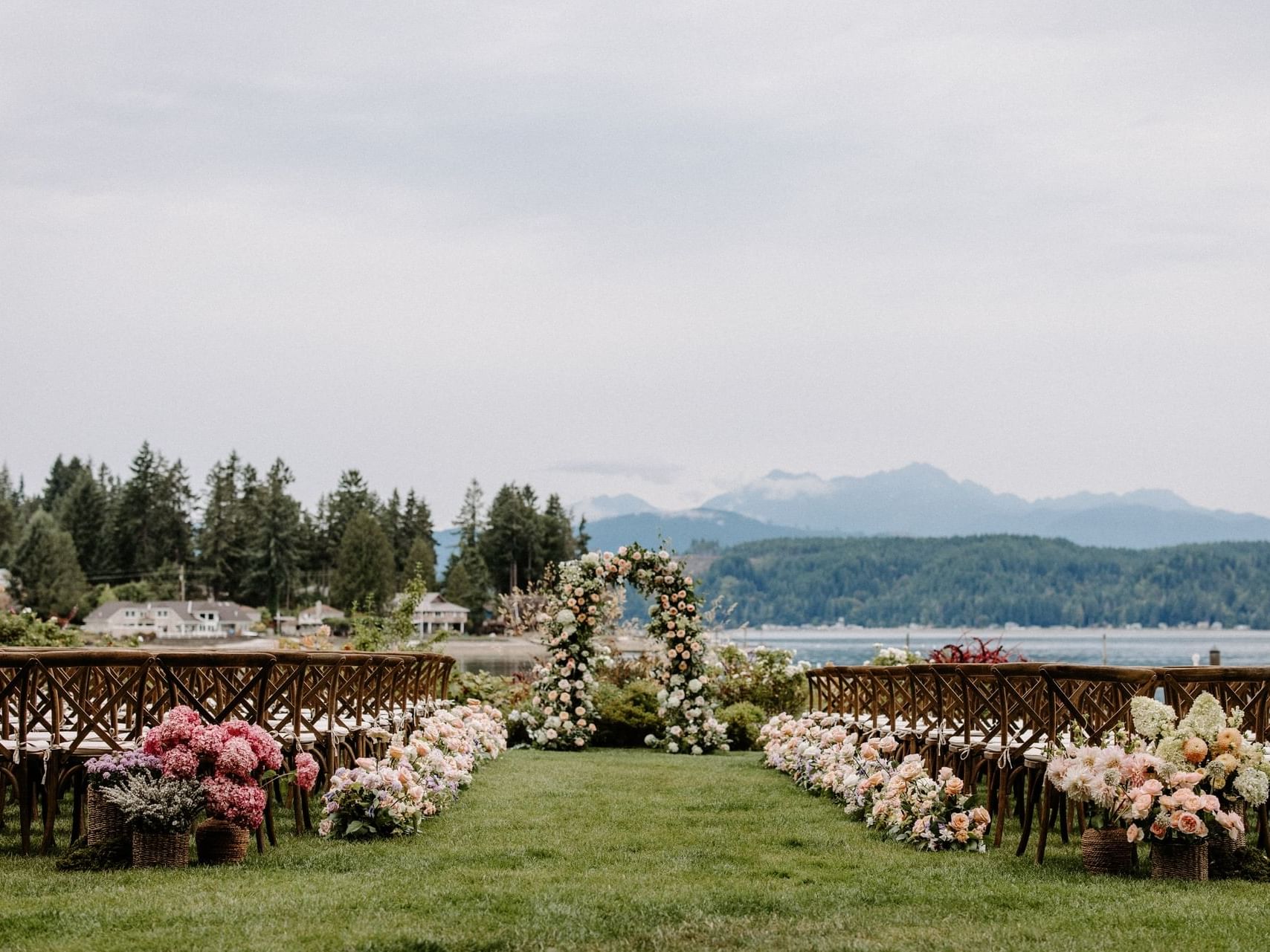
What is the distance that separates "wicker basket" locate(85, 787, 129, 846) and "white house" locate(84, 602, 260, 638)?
89.1m

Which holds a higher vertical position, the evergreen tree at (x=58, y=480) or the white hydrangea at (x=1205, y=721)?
the evergreen tree at (x=58, y=480)

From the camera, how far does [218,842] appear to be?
285 inches

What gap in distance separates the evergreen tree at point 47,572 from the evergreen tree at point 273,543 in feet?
40.7

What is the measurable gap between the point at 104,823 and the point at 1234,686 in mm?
6539

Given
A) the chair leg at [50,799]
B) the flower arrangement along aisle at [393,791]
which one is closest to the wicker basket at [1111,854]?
the flower arrangement along aisle at [393,791]

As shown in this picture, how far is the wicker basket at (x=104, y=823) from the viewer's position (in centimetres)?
721

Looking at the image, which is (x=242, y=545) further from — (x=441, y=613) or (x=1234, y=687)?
(x=1234, y=687)

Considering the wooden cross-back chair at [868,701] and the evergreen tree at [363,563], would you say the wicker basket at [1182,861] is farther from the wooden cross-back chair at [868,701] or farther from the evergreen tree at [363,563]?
the evergreen tree at [363,563]

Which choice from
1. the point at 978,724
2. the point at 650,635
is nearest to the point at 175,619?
the point at 650,635

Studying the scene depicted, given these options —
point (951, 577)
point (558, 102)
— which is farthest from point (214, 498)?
point (951, 577)

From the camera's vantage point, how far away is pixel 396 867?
7.15m

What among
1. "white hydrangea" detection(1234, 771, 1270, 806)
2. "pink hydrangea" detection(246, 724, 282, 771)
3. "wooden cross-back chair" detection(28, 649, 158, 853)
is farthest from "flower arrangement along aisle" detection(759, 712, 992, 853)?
"wooden cross-back chair" detection(28, 649, 158, 853)

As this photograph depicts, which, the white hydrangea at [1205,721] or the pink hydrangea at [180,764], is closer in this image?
the pink hydrangea at [180,764]

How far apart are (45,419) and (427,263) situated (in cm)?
5128
